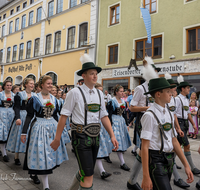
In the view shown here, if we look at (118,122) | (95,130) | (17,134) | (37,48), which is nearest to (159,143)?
(95,130)

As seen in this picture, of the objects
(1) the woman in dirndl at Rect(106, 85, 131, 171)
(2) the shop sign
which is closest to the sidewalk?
(1) the woman in dirndl at Rect(106, 85, 131, 171)

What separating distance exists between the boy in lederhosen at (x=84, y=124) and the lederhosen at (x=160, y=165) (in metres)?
0.77

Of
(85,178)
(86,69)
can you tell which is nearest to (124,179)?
(85,178)

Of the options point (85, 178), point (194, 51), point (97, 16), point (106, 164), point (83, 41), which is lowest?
point (106, 164)

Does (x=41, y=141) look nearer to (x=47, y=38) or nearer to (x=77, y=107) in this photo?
(x=77, y=107)

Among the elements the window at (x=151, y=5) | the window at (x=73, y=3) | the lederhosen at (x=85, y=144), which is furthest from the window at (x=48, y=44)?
the lederhosen at (x=85, y=144)

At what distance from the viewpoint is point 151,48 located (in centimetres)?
1380

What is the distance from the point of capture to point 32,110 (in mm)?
3807

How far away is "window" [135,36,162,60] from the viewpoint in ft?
43.9

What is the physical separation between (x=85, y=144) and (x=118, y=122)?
2713 mm

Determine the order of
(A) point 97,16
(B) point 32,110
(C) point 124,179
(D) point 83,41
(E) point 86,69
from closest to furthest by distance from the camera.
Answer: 1. (E) point 86,69
2. (B) point 32,110
3. (C) point 124,179
4. (A) point 97,16
5. (D) point 83,41

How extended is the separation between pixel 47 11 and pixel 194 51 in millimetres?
16315

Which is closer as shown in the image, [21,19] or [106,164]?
[106,164]

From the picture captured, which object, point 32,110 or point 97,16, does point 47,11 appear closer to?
point 97,16
